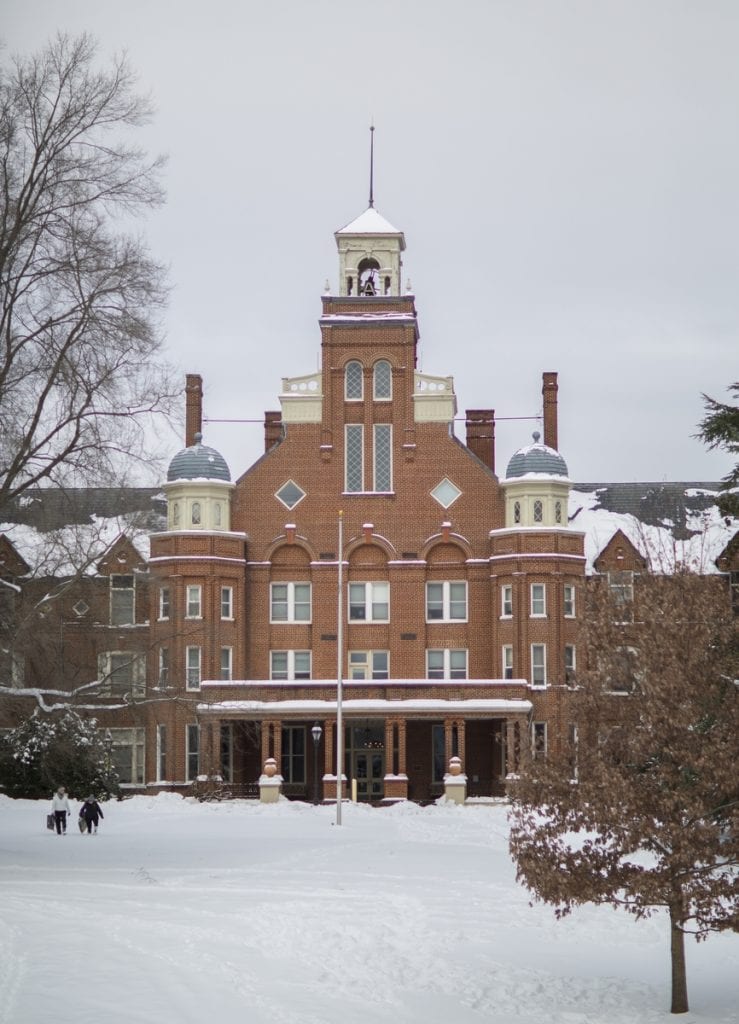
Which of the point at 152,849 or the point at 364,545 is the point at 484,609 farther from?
the point at 152,849

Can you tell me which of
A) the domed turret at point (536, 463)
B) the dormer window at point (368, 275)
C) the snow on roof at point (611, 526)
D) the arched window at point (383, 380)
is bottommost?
the snow on roof at point (611, 526)

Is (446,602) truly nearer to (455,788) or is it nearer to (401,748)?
(401,748)

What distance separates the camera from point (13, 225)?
36.1 meters

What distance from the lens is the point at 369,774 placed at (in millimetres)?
69625

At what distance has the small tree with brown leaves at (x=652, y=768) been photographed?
22703 mm

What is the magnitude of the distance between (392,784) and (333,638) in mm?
7977

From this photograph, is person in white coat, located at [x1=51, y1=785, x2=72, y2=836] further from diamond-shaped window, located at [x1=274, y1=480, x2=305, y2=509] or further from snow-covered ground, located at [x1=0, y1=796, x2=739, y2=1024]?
diamond-shaped window, located at [x1=274, y1=480, x2=305, y2=509]

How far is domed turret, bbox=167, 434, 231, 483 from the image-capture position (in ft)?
237

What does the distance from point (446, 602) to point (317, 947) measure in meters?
47.0

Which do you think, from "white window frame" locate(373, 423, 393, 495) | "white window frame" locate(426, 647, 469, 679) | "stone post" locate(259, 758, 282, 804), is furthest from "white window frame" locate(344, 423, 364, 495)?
"stone post" locate(259, 758, 282, 804)

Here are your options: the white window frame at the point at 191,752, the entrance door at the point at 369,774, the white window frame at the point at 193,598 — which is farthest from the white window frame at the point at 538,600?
the white window frame at the point at 191,752

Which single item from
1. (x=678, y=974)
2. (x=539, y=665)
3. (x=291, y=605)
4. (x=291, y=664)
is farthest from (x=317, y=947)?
(x=291, y=605)

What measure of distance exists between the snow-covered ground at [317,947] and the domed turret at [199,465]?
32756 mm

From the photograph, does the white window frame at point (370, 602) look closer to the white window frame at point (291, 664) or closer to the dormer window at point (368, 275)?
the white window frame at point (291, 664)
